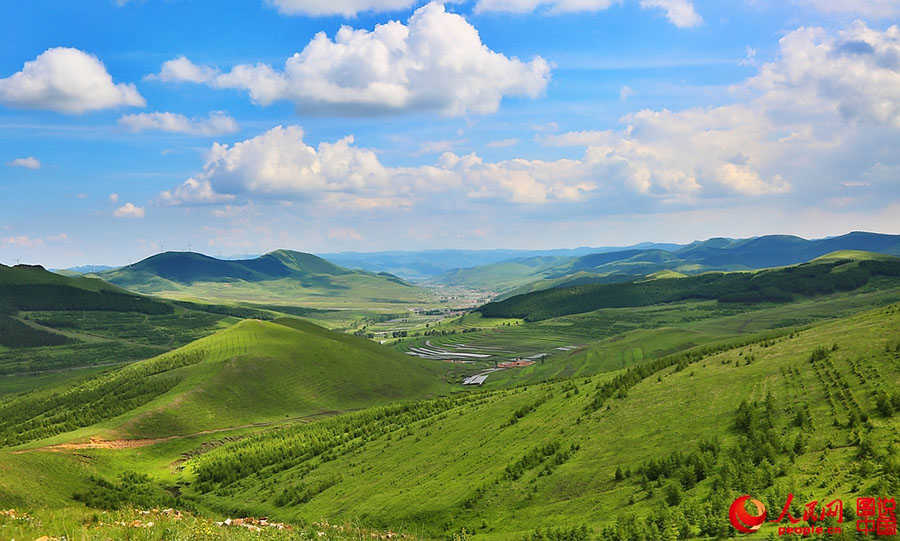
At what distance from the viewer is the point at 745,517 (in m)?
22.5

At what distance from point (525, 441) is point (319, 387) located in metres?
104

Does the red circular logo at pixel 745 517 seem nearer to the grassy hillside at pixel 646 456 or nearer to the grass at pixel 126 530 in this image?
the grassy hillside at pixel 646 456

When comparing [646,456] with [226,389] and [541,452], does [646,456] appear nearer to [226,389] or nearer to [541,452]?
[541,452]

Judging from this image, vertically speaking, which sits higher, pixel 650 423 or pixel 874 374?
pixel 874 374

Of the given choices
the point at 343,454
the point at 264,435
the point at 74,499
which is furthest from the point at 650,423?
the point at 264,435

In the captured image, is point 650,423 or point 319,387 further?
point 319,387

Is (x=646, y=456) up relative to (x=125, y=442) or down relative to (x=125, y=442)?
up

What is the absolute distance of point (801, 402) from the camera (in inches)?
1411

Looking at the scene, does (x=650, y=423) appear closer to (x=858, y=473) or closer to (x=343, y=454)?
(x=858, y=473)

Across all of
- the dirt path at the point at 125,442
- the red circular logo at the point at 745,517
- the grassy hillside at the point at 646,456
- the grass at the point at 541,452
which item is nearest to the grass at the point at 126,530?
the grass at the point at 541,452

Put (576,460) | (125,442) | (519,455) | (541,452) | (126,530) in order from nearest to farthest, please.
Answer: (126,530)
(576,460)
(541,452)
(519,455)
(125,442)

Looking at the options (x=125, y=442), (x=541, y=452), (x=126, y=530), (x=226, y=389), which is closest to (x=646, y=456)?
(x=541, y=452)

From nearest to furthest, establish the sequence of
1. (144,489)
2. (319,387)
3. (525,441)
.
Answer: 1. (525,441)
2. (144,489)
3. (319,387)

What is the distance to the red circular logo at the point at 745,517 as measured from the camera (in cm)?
2158
